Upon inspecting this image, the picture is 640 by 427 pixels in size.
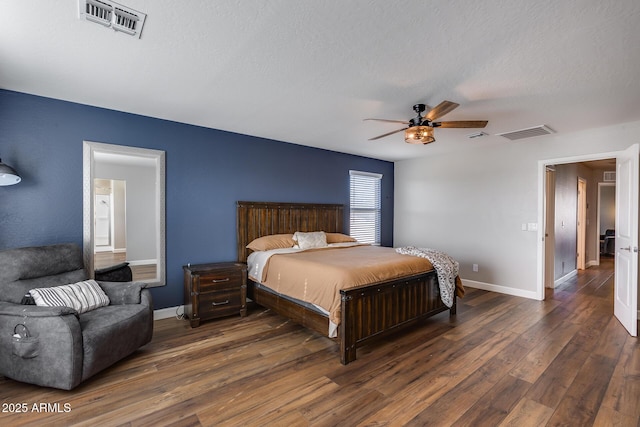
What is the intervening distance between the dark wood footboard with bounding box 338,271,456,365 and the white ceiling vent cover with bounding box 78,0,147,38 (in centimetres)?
248

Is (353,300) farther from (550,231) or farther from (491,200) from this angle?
(550,231)

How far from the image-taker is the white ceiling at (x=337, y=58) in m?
1.78

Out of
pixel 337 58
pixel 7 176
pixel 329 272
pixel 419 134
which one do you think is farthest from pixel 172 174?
pixel 419 134

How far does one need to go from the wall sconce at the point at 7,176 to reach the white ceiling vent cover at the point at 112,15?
172cm

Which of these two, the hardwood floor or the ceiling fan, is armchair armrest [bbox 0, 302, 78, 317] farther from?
the ceiling fan

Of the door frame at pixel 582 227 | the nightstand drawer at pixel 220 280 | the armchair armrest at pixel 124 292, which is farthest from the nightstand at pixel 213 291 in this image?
the door frame at pixel 582 227

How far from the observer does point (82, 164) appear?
330 centimetres

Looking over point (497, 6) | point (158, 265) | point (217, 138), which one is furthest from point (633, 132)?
point (158, 265)

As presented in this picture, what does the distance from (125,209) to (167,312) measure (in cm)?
208

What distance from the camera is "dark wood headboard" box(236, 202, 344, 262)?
4.46 meters

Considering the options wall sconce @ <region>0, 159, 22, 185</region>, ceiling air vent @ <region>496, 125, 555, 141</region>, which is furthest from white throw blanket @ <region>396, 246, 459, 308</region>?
wall sconce @ <region>0, 159, 22, 185</region>

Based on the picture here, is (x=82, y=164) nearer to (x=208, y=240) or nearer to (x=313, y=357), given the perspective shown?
(x=208, y=240)

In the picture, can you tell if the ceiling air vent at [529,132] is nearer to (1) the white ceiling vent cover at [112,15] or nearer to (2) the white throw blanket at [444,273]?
(2) the white throw blanket at [444,273]

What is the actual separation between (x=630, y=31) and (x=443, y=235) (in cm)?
432
